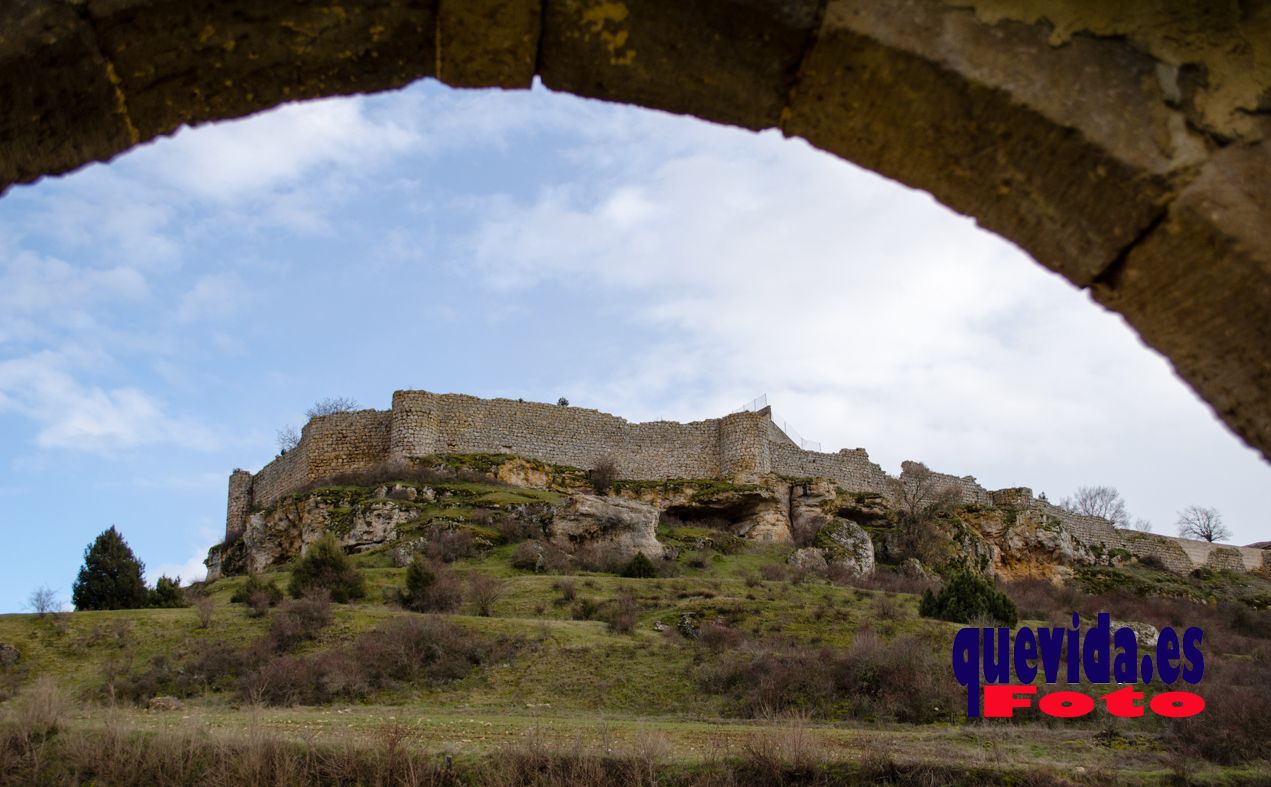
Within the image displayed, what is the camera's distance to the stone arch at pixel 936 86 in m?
2.46

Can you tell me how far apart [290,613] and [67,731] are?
22.6 feet

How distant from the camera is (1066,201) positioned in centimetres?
260

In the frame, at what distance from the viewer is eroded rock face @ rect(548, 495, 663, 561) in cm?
2548

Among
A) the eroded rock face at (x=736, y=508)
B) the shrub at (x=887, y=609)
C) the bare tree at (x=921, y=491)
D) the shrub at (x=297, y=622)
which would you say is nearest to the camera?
the shrub at (x=297, y=622)

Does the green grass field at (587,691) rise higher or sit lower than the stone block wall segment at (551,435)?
lower

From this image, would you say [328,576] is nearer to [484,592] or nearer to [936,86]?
[484,592]

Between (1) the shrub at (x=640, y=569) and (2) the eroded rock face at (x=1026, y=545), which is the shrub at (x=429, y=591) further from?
(2) the eroded rock face at (x=1026, y=545)

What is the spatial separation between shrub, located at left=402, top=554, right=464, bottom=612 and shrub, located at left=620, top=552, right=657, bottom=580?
4727 mm

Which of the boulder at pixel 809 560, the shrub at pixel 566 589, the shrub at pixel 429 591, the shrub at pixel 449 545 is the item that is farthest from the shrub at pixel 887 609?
the shrub at pixel 449 545

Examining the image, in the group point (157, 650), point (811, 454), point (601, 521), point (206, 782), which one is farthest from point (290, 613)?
point (811, 454)

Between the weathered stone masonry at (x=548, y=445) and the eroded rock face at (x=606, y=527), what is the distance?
25.5 ft

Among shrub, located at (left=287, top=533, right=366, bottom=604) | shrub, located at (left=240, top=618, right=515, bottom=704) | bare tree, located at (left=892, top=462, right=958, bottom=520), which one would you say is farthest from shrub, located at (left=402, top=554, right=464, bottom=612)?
bare tree, located at (left=892, top=462, right=958, bottom=520)

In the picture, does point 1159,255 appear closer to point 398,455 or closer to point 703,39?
point 703,39

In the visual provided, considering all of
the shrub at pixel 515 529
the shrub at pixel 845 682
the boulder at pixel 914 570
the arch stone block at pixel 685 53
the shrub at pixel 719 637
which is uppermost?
the arch stone block at pixel 685 53
